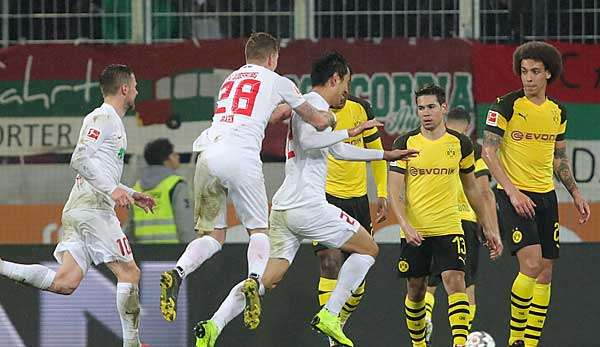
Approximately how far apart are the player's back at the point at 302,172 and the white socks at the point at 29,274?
167 cm

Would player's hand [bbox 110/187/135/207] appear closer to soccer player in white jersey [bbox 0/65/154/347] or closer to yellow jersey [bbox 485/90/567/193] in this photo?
soccer player in white jersey [bbox 0/65/154/347]

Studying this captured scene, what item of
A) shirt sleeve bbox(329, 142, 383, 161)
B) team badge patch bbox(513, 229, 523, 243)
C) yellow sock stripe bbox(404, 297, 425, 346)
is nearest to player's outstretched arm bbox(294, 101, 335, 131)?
shirt sleeve bbox(329, 142, 383, 161)

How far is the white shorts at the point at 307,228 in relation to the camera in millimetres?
10234

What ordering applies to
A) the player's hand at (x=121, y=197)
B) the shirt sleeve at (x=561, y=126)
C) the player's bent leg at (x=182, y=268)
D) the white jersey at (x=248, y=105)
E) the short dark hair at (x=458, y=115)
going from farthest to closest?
the short dark hair at (x=458, y=115) → the shirt sleeve at (x=561, y=126) → the player's hand at (x=121, y=197) → the white jersey at (x=248, y=105) → the player's bent leg at (x=182, y=268)

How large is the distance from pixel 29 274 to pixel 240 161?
1.84m

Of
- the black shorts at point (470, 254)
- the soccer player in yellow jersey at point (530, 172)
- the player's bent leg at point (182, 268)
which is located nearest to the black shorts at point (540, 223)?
the soccer player in yellow jersey at point (530, 172)

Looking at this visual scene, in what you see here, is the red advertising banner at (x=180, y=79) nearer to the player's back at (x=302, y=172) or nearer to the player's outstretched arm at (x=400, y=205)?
the player's outstretched arm at (x=400, y=205)

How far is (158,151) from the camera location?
43.7 ft

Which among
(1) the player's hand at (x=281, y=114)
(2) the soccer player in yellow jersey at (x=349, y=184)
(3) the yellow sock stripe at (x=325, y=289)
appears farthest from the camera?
(2) the soccer player in yellow jersey at (x=349, y=184)

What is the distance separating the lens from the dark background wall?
1231 cm

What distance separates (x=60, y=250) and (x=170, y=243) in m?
1.81

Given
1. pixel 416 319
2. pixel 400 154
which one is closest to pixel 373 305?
pixel 416 319

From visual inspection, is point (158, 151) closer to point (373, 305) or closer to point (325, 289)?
point (373, 305)

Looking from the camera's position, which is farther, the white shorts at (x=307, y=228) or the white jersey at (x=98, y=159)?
the white jersey at (x=98, y=159)
